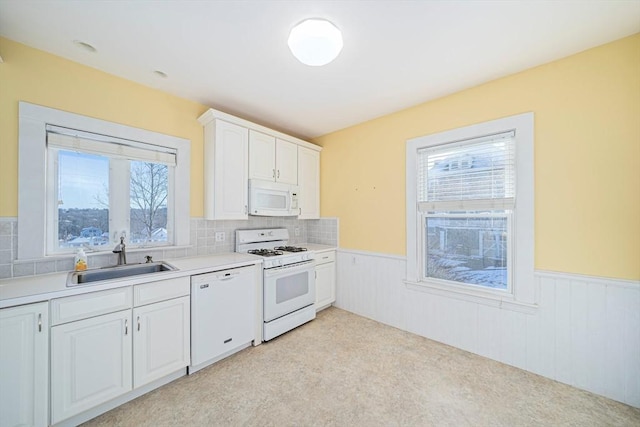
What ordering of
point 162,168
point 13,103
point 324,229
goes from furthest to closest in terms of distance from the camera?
1. point 324,229
2. point 162,168
3. point 13,103

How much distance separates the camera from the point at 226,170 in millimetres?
2750

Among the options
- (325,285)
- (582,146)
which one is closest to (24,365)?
(325,285)

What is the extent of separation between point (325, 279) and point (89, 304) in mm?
2481

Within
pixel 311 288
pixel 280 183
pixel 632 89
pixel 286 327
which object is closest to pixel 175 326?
pixel 286 327

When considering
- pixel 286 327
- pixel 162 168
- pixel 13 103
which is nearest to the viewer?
pixel 13 103

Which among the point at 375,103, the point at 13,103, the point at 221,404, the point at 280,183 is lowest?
the point at 221,404

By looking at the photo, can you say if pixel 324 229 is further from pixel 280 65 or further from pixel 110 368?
pixel 110 368

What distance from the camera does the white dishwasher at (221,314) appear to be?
6.97 ft

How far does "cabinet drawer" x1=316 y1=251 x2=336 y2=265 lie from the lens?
11.1ft

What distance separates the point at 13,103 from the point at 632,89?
454cm

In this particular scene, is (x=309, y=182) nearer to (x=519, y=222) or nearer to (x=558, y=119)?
(x=519, y=222)

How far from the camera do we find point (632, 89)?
1.74 metres

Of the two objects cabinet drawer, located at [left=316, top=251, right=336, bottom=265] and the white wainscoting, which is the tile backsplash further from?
the white wainscoting

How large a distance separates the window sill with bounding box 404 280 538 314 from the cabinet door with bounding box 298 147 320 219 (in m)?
1.68
